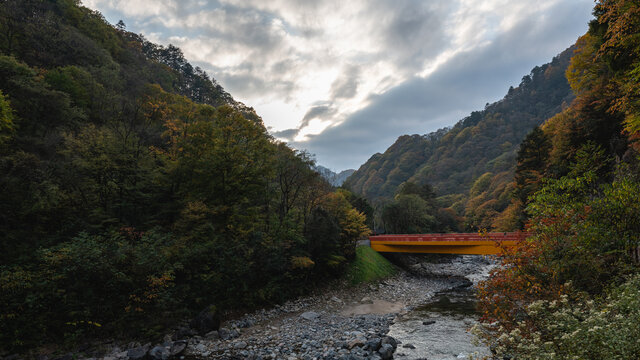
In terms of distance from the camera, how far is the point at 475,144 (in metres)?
135

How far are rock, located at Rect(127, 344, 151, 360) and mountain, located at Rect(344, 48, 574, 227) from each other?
10430 cm

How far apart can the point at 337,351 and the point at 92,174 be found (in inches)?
691

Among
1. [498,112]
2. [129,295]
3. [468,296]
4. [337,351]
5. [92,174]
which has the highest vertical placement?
[498,112]

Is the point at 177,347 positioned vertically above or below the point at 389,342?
above

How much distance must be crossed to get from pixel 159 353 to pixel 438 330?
14260 mm

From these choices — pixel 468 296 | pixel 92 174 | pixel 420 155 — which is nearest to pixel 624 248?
pixel 468 296

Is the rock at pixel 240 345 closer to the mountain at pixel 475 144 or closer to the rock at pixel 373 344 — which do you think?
the rock at pixel 373 344

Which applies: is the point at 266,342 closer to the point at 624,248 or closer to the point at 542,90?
the point at 624,248

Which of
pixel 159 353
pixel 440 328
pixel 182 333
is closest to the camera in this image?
pixel 159 353

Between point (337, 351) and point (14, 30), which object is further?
point (14, 30)

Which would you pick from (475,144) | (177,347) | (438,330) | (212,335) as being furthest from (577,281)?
(475,144)

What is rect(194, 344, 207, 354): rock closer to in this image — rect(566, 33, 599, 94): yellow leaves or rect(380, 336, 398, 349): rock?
rect(380, 336, 398, 349): rock

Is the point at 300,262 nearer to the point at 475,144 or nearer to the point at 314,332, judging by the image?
the point at 314,332

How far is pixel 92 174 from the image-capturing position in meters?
16.4
